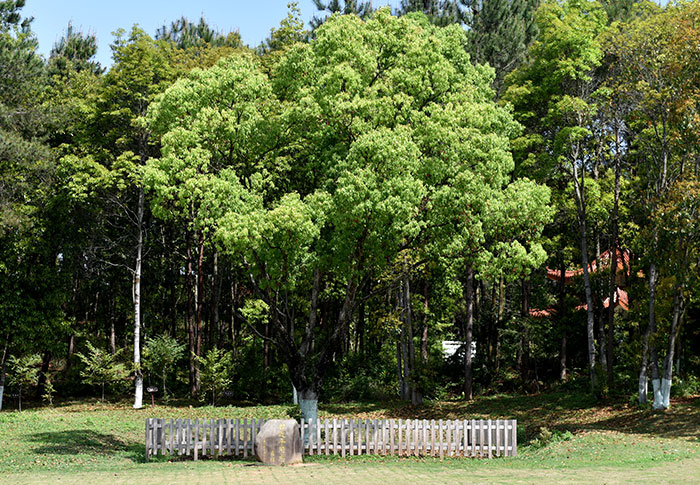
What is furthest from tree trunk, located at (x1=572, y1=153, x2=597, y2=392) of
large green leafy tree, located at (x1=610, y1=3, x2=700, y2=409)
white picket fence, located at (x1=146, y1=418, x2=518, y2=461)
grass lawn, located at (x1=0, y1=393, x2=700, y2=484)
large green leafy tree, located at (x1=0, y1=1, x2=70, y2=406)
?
large green leafy tree, located at (x1=0, y1=1, x2=70, y2=406)

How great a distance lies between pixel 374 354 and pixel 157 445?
21762mm

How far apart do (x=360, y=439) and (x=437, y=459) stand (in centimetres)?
206

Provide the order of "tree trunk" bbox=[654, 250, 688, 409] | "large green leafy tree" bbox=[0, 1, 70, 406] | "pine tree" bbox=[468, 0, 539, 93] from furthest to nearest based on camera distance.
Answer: "pine tree" bbox=[468, 0, 539, 93] < "large green leafy tree" bbox=[0, 1, 70, 406] < "tree trunk" bbox=[654, 250, 688, 409]

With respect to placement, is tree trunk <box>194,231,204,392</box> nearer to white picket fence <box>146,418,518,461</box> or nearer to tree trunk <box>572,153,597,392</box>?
white picket fence <box>146,418,518,461</box>

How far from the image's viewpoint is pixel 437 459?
57.2 feet

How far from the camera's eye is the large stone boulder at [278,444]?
51.2ft

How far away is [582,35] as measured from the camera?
2738 cm

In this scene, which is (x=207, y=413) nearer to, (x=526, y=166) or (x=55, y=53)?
(x=526, y=166)

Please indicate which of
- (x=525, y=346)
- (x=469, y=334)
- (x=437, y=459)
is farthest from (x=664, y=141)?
(x=437, y=459)

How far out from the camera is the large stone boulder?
1560cm

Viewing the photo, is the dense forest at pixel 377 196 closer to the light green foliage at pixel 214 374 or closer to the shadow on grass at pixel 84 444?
the light green foliage at pixel 214 374

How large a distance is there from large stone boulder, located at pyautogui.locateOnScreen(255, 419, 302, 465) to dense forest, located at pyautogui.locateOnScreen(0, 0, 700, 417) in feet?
13.0

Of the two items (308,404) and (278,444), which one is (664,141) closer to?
(308,404)

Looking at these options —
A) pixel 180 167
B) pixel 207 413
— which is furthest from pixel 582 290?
pixel 180 167
